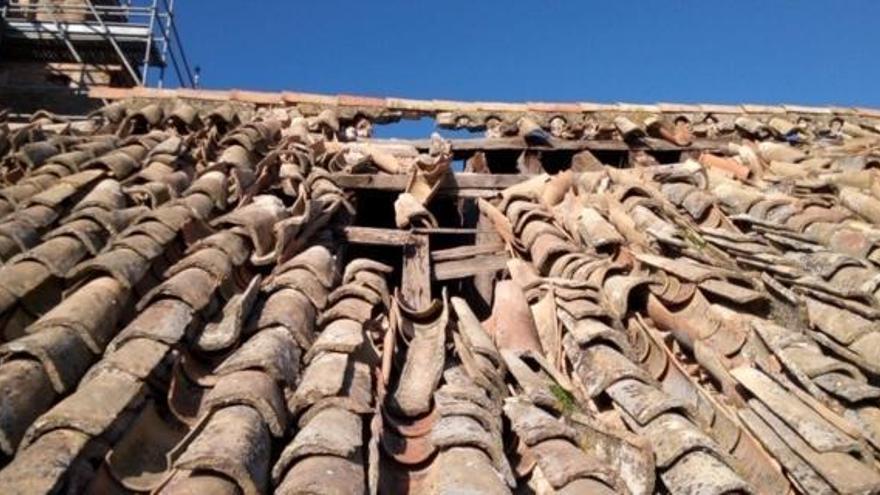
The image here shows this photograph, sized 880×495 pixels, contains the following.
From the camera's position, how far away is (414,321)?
4.41 m

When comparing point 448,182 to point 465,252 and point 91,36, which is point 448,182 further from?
point 91,36

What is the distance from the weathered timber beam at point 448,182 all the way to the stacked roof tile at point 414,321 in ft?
0.09

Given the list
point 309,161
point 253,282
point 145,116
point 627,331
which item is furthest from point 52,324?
point 145,116

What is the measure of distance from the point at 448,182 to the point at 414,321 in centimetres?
233

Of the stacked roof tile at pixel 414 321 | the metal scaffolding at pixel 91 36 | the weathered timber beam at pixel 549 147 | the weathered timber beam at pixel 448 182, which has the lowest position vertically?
the stacked roof tile at pixel 414 321

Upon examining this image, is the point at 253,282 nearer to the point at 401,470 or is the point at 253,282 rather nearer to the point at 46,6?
the point at 401,470

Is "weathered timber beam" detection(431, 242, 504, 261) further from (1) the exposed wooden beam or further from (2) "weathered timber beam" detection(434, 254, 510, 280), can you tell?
(1) the exposed wooden beam

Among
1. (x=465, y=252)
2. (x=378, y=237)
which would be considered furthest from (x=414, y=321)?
(x=465, y=252)

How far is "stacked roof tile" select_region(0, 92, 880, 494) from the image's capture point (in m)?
2.75

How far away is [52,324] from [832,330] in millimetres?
3592

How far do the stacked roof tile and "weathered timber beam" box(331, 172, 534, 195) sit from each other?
0.09 feet

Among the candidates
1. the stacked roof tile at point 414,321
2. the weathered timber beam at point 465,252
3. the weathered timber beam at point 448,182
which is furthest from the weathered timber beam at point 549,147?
the weathered timber beam at point 465,252

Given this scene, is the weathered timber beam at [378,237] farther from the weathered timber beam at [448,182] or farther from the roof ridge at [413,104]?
the roof ridge at [413,104]

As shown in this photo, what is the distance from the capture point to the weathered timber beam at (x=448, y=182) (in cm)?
628
